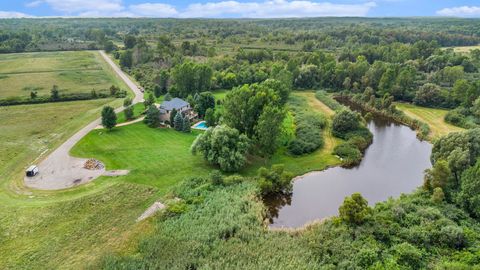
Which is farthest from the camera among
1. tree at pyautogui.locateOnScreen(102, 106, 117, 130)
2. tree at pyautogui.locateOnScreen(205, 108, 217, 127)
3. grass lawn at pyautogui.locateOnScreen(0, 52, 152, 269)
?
tree at pyautogui.locateOnScreen(205, 108, 217, 127)

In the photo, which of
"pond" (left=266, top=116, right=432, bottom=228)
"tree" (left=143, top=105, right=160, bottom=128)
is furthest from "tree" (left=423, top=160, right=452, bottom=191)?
"tree" (left=143, top=105, right=160, bottom=128)

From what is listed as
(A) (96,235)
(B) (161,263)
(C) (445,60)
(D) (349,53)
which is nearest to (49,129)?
(A) (96,235)

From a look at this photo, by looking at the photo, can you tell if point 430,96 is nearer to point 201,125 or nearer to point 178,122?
point 201,125

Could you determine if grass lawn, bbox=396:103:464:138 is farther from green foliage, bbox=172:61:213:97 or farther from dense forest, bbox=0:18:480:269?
green foliage, bbox=172:61:213:97

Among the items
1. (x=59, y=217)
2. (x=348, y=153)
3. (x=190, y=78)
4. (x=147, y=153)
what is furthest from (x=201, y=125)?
(x=59, y=217)

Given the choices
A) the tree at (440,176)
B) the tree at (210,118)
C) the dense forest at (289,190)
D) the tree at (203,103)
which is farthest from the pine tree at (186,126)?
the tree at (440,176)

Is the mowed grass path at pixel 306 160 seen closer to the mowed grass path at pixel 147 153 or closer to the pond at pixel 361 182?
the pond at pixel 361 182
